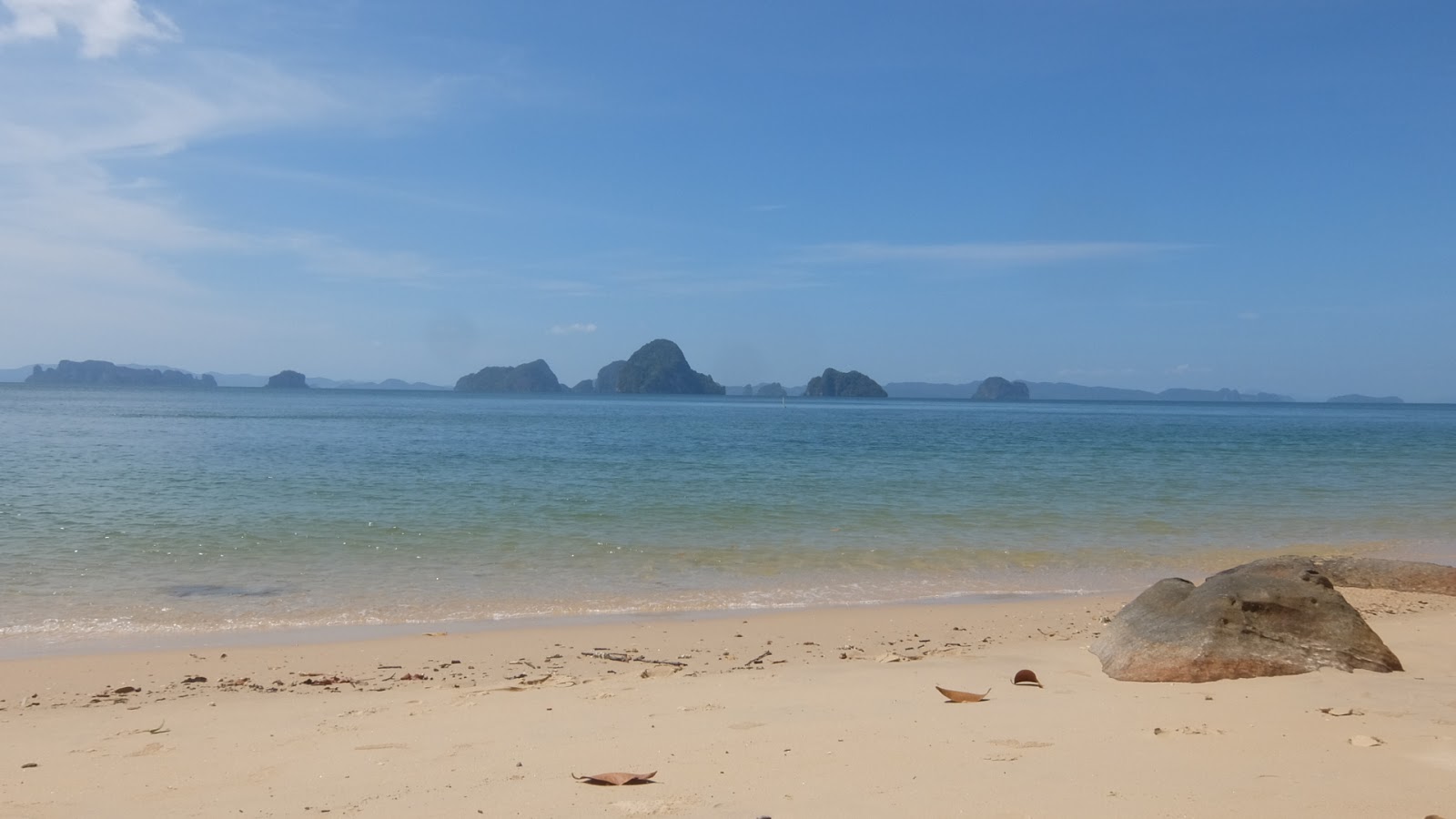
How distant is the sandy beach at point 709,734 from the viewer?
3949 millimetres

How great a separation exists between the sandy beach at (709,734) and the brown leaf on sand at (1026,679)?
0.22ft

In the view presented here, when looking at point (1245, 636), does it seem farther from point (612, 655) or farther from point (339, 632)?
point (339, 632)

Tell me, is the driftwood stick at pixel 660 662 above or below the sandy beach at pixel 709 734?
below

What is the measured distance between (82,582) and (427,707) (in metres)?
7.18

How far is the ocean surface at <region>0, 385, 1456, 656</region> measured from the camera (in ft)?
33.5

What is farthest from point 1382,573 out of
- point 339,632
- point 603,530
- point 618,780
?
point 339,632

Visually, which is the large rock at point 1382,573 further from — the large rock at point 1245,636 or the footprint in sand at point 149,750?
the footprint in sand at point 149,750

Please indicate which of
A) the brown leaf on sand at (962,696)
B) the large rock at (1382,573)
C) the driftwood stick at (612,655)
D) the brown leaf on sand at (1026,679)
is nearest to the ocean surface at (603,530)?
the driftwood stick at (612,655)

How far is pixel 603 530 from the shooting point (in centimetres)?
1542

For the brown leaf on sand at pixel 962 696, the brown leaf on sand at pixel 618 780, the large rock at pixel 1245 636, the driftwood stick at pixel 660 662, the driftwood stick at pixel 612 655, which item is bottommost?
the driftwood stick at pixel 612 655

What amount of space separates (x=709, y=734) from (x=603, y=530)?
35.0 ft

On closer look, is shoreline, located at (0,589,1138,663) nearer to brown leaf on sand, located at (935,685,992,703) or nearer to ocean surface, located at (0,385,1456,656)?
ocean surface, located at (0,385,1456,656)

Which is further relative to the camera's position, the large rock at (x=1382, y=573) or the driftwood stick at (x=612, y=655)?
the large rock at (x=1382, y=573)

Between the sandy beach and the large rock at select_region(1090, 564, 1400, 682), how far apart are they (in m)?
0.19
